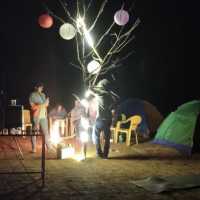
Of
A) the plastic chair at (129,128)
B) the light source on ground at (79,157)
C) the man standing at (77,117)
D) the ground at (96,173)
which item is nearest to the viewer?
the ground at (96,173)

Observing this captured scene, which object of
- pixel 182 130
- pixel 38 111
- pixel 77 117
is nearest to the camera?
pixel 38 111

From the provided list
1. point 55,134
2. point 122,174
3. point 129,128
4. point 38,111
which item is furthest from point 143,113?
point 122,174

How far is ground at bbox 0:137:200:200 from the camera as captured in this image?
7.08 m

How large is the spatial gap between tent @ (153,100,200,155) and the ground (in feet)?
1.07

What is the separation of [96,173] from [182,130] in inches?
163

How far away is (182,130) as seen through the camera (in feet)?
39.5

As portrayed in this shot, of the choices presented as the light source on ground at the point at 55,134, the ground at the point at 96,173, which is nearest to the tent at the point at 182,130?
the ground at the point at 96,173

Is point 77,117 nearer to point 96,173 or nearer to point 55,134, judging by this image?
point 55,134

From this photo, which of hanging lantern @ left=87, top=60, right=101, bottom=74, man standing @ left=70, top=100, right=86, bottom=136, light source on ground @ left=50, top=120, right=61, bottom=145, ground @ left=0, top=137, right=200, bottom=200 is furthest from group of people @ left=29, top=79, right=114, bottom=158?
man standing @ left=70, top=100, right=86, bottom=136

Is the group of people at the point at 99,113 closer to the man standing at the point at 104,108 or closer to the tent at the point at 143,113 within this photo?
the man standing at the point at 104,108

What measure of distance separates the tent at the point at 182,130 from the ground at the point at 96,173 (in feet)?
1.07

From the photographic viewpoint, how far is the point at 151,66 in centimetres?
2411

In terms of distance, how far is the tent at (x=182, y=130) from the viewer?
11.7 m

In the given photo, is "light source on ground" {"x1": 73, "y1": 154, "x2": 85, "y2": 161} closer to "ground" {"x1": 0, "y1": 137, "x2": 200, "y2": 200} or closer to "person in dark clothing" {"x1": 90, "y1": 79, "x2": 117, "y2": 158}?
"ground" {"x1": 0, "y1": 137, "x2": 200, "y2": 200}
